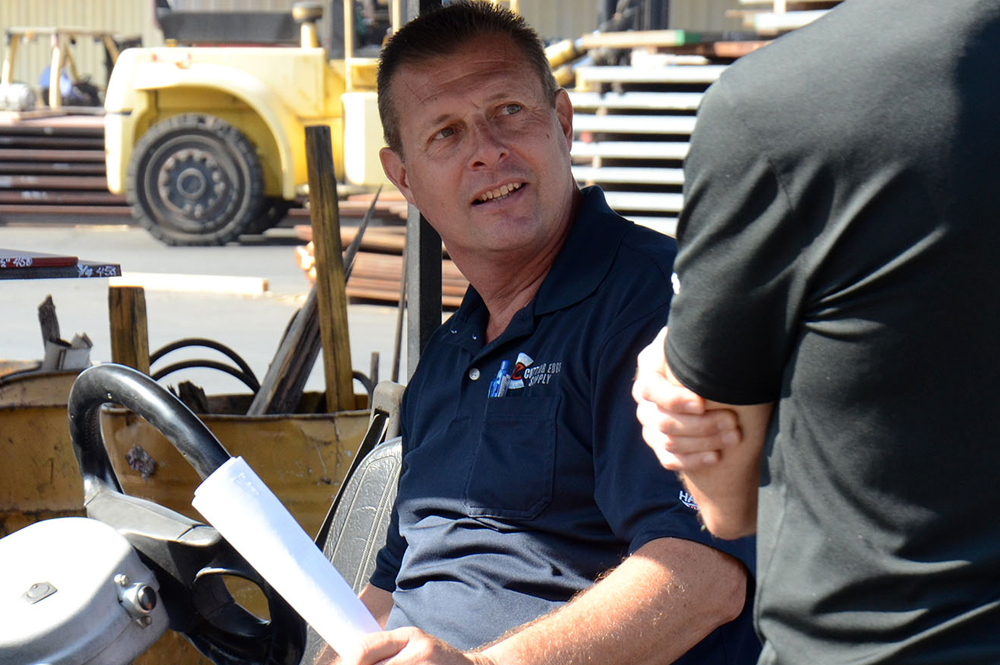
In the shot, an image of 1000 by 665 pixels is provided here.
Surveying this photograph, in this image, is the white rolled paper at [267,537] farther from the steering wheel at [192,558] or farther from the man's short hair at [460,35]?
the man's short hair at [460,35]

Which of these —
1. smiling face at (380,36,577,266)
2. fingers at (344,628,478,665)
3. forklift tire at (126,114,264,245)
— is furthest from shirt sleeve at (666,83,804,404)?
forklift tire at (126,114,264,245)

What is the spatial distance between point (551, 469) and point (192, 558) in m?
0.50

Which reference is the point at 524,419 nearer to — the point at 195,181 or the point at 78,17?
the point at 195,181

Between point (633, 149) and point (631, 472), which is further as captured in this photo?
point (633, 149)

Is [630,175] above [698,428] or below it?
below

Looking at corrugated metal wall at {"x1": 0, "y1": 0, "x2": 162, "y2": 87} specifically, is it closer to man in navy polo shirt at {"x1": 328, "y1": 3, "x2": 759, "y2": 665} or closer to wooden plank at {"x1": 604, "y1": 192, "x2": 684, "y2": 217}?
wooden plank at {"x1": 604, "y1": 192, "x2": 684, "y2": 217}

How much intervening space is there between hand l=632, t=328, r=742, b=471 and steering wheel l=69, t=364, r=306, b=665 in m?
0.66

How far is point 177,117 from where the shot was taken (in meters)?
11.4

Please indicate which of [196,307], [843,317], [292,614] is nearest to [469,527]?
[292,614]

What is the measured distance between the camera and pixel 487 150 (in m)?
2.09

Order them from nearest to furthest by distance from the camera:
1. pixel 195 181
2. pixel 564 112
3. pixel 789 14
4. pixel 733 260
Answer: pixel 733 260
pixel 564 112
pixel 789 14
pixel 195 181

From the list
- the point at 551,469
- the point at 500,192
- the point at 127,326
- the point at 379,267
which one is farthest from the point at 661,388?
the point at 379,267

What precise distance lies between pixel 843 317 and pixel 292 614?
0.94 metres

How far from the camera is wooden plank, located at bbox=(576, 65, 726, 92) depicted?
7.64 m
